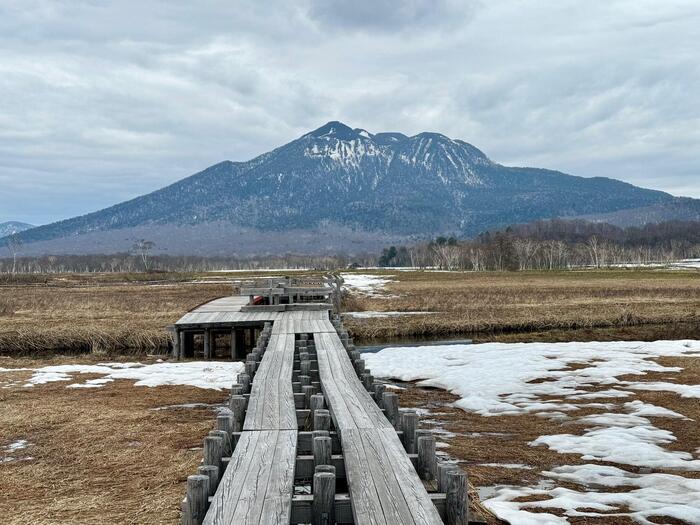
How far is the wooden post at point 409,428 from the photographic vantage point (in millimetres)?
6535

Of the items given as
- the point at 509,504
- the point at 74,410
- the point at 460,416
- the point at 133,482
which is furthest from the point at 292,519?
the point at 74,410

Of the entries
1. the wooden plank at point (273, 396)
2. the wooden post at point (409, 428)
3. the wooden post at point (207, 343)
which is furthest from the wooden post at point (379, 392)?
the wooden post at point (207, 343)

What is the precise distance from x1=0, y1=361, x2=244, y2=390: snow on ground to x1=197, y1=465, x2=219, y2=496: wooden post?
34.7ft

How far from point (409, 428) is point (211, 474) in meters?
2.29

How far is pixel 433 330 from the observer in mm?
29078

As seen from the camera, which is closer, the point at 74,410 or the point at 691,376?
the point at 74,410

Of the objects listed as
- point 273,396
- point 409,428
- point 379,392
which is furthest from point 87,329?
point 409,428

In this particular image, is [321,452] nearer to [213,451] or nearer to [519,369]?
[213,451]

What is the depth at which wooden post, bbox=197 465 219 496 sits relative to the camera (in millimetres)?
5254

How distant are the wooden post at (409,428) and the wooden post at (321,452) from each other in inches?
40.3

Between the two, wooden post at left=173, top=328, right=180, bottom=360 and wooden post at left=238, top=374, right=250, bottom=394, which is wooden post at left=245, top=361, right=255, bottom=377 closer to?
wooden post at left=238, top=374, right=250, bottom=394

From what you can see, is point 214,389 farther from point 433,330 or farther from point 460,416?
point 433,330

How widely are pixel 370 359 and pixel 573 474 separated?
12.0 metres

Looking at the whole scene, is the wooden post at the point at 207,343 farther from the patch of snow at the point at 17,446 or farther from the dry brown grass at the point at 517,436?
the patch of snow at the point at 17,446
